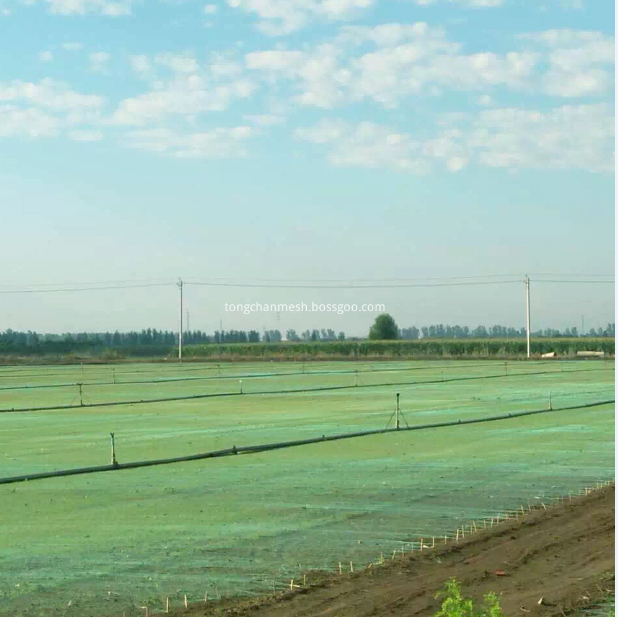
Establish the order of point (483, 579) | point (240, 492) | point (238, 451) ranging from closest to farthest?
point (483, 579)
point (240, 492)
point (238, 451)

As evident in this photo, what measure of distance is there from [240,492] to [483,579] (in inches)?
258

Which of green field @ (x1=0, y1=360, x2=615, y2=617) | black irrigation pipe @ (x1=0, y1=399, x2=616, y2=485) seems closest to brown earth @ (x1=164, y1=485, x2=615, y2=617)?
green field @ (x1=0, y1=360, x2=615, y2=617)

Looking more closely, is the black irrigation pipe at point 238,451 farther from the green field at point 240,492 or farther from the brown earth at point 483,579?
the brown earth at point 483,579

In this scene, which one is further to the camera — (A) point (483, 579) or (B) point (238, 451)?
(B) point (238, 451)

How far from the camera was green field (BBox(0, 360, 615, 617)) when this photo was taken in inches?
425

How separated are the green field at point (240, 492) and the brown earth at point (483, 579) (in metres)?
0.60

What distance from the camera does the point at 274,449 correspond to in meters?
21.9

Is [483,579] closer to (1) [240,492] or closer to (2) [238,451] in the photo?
(1) [240,492]

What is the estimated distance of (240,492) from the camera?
16156 millimetres

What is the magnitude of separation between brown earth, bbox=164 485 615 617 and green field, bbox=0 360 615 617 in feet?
1.96

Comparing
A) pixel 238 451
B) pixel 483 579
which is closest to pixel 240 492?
pixel 238 451

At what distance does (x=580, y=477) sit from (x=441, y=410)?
1531cm

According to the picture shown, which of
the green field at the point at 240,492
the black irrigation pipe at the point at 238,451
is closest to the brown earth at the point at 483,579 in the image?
the green field at the point at 240,492

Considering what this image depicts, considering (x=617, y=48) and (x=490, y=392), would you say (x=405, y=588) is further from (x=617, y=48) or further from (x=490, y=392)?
(x=490, y=392)
